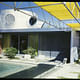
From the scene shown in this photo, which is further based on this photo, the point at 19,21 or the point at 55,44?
the point at 19,21

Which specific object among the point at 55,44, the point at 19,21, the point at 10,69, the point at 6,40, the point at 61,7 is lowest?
the point at 10,69

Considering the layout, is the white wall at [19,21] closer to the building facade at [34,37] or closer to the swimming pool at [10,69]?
the building facade at [34,37]

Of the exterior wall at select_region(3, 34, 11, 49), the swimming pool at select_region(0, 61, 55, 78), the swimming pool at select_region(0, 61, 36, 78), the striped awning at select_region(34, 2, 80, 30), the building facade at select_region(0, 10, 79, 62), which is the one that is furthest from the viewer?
the exterior wall at select_region(3, 34, 11, 49)

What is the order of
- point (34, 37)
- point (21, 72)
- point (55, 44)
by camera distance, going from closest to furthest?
point (21, 72), point (55, 44), point (34, 37)

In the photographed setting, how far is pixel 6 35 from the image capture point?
61.8ft

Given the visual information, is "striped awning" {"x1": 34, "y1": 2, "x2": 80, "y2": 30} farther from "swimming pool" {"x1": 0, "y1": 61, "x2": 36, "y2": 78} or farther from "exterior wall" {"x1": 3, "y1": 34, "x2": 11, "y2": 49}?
"exterior wall" {"x1": 3, "y1": 34, "x2": 11, "y2": 49}

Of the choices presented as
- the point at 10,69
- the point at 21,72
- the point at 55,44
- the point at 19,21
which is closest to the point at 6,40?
the point at 19,21

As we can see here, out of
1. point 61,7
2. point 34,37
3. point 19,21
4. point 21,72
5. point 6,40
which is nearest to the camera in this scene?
point 61,7

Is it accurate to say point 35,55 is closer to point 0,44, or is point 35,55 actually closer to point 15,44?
point 15,44

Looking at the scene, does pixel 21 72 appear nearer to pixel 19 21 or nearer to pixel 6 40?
pixel 6 40

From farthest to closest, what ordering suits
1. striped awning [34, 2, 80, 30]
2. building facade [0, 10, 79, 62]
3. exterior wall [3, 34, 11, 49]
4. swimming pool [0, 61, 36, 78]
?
exterior wall [3, 34, 11, 49] < building facade [0, 10, 79, 62] < swimming pool [0, 61, 36, 78] < striped awning [34, 2, 80, 30]

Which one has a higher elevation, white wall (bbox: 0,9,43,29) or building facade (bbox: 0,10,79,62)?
white wall (bbox: 0,9,43,29)

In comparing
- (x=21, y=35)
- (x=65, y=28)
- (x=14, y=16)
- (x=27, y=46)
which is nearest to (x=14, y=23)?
(x=14, y=16)

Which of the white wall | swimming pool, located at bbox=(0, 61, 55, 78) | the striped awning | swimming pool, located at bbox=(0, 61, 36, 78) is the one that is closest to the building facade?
the white wall
